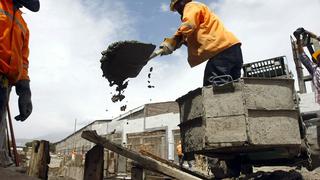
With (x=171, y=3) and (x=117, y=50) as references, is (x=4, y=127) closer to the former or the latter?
(x=117, y=50)

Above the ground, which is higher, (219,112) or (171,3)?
(171,3)

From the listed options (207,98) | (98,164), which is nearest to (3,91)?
(98,164)

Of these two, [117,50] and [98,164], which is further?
[117,50]

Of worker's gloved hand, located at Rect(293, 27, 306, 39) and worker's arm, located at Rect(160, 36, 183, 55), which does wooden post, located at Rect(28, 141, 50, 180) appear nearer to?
worker's arm, located at Rect(160, 36, 183, 55)

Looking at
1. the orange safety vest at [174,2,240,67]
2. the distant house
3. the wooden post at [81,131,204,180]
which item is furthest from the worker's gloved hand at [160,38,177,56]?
the distant house

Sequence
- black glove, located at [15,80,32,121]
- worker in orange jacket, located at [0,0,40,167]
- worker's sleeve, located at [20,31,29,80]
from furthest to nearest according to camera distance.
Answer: worker's sleeve, located at [20,31,29,80]
black glove, located at [15,80,32,121]
worker in orange jacket, located at [0,0,40,167]

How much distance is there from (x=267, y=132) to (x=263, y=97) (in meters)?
0.38

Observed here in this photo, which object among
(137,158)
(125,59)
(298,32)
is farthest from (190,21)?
(298,32)

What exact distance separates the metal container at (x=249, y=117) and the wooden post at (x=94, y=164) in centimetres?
112

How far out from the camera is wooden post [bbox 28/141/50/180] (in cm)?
346

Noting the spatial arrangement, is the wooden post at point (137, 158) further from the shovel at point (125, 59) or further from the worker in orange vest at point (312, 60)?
the worker in orange vest at point (312, 60)

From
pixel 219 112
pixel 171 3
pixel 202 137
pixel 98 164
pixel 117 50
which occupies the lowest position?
pixel 98 164

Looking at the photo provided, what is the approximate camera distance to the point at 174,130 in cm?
2467

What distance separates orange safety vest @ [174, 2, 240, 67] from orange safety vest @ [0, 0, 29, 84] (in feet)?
5.93
